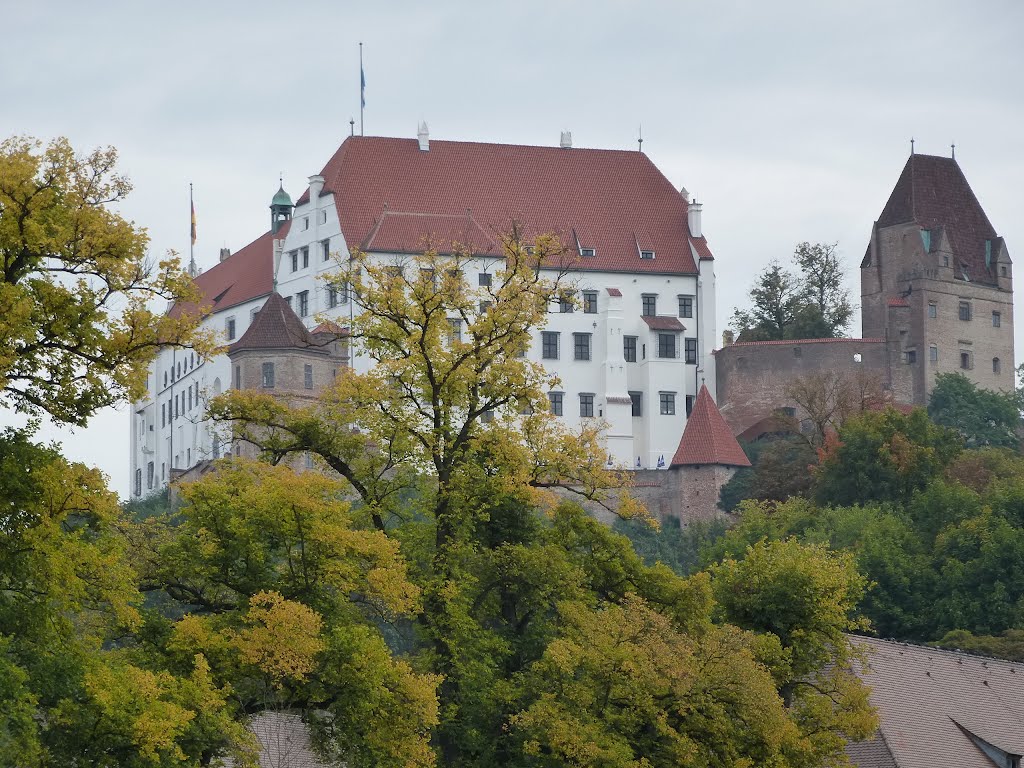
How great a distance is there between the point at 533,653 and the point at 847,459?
38267mm

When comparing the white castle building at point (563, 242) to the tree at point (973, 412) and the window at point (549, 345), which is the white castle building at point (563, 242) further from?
the tree at point (973, 412)

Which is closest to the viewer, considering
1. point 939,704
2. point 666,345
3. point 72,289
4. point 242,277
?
point 72,289

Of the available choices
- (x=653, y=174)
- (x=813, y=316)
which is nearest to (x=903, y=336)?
(x=813, y=316)

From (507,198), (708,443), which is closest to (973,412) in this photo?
(708,443)

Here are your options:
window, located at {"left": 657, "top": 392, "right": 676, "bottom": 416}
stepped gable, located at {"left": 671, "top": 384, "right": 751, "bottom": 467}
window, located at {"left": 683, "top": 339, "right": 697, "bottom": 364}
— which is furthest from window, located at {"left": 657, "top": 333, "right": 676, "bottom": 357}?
stepped gable, located at {"left": 671, "top": 384, "right": 751, "bottom": 467}

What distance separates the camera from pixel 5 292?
27547 mm

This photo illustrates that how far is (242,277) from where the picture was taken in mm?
99562

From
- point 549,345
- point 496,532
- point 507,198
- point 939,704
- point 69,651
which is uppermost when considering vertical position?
point 507,198

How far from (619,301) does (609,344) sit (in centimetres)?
210

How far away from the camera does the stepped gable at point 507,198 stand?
9356cm

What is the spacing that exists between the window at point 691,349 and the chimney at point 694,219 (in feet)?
17.8

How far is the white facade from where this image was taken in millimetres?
92312

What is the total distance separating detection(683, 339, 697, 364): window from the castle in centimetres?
6

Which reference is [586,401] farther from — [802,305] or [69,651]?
[69,651]
